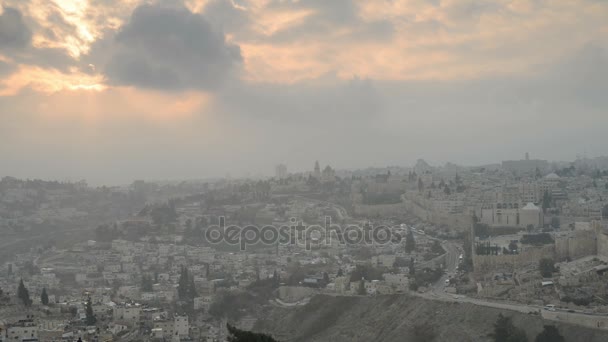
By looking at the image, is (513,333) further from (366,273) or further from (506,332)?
(366,273)

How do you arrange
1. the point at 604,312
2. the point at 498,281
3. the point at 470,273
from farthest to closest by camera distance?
the point at 470,273 → the point at 498,281 → the point at 604,312

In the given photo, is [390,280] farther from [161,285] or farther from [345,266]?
[161,285]

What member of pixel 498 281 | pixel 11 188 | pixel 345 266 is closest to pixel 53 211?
pixel 11 188

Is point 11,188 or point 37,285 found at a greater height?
point 11,188

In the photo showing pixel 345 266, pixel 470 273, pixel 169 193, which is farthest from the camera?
pixel 169 193

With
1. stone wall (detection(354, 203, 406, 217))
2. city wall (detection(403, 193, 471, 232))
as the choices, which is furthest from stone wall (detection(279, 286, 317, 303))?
stone wall (detection(354, 203, 406, 217))

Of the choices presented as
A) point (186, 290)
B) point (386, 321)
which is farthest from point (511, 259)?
point (186, 290)
